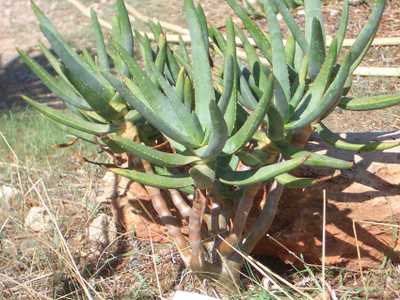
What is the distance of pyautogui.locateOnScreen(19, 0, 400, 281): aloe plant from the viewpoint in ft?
6.58

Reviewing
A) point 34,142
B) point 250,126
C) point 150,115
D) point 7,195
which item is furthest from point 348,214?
point 34,142

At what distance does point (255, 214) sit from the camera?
272 cm

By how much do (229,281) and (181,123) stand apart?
0.71 metres

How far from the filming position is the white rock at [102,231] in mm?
3047

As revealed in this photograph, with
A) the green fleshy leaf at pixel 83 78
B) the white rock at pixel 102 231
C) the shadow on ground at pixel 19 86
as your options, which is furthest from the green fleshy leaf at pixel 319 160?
the shadow on ground at pixel 19 86

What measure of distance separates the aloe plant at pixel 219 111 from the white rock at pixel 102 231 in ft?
1.85

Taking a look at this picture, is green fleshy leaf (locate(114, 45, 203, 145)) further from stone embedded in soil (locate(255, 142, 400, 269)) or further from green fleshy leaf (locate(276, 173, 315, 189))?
stone embedded in soil (locate(255, 142, 400, 269))

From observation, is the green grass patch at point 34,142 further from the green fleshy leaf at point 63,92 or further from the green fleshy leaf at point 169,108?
the green fleshy leaf at point 169,108

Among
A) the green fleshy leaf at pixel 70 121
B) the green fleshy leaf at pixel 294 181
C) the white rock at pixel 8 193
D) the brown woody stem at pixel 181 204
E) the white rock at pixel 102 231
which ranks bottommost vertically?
the white rock at pixel 102 231

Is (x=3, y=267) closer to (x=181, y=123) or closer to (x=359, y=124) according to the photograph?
(x=181, y=123)

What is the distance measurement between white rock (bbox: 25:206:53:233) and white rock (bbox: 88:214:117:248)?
196 mm

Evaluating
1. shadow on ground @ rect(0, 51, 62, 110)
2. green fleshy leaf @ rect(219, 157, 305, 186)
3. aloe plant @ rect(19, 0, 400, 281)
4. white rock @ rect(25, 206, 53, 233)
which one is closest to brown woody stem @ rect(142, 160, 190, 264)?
aloe plant @ rect(19, 0, 400, 281)

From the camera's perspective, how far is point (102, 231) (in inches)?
122

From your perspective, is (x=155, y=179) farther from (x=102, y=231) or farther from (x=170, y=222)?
(x=102, y=231)
